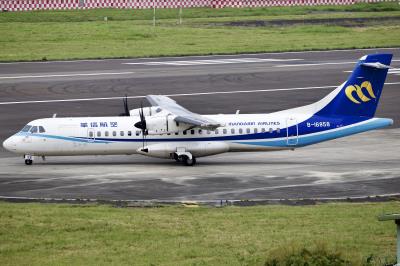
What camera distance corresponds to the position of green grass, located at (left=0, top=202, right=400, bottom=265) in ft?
79.8

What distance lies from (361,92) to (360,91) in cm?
7

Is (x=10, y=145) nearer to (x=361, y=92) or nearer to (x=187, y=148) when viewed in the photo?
(x=187, y=148)

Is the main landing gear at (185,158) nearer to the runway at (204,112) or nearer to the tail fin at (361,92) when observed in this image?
the runway at (204,112)

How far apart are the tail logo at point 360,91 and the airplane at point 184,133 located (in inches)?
23.0

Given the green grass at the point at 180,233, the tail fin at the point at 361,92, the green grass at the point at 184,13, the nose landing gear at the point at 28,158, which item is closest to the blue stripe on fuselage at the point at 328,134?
the tail fin at the point at 361,92

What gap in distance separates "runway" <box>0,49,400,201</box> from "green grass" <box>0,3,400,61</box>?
4.21m

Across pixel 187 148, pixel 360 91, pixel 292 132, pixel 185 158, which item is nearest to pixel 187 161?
pixel 185 158

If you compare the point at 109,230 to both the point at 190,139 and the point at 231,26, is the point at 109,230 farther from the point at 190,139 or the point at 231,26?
the point at 231,26

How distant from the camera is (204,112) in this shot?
5656cm

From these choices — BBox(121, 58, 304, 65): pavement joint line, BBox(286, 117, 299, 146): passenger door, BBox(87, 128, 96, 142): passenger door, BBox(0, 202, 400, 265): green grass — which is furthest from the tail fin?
BBox(121, 58, 304, 65): pavement joint line

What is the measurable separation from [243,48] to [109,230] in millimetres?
61340

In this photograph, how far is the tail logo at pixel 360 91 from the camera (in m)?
43.2

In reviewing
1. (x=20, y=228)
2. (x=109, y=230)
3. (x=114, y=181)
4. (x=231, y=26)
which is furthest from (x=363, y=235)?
(x=231, y=26)

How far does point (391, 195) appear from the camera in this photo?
35.5 meters
